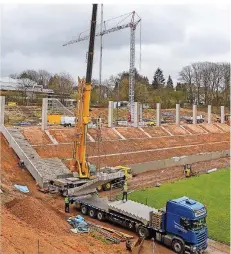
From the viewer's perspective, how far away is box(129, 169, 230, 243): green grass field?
1648 centimetres

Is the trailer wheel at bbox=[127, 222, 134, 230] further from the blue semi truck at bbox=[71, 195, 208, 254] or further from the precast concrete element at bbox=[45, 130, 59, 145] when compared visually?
the precast concrete element at bbox=[45, 130, 59, 145]

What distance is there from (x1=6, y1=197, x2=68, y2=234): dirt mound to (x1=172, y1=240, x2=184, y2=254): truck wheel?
499 centimetres

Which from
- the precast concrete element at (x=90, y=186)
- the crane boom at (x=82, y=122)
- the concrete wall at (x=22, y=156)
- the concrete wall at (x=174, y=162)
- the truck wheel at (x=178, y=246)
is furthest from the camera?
the concrete wall at (x=174, y=162)

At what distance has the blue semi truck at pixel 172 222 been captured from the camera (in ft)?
42.7

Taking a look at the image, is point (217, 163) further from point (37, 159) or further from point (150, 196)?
point (37, 159)

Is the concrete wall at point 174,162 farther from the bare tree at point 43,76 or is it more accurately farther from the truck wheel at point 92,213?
the bare tree at point 43,76

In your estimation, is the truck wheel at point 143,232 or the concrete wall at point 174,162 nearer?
the truck wheel at point 143,232

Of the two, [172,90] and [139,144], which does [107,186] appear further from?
[172,90]

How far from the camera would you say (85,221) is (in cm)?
1680

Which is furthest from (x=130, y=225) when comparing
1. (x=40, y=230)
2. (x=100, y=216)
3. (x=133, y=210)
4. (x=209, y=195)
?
(x=209, y=195)

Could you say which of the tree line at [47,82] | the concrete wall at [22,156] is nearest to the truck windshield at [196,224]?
the concrete wall at [22,156]

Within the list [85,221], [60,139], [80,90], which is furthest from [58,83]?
[85,221]

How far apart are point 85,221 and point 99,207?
3.24 ft

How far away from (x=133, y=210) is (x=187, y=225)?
3.29m
